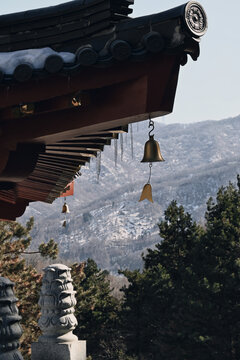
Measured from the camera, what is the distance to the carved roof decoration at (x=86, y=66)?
185 inches

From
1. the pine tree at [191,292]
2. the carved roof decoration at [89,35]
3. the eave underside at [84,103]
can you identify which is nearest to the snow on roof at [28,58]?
the carved roof decoration at [89,35]

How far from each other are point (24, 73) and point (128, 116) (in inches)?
35.1

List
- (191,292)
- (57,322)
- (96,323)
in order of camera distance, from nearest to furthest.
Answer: (57,322)
(191,292)
(96,323)

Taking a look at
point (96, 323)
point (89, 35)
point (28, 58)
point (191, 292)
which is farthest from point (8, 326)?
point (96, 323)

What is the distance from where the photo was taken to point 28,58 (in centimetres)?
512

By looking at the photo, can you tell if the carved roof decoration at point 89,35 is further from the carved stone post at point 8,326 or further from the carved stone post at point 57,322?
the carved stone post at point 57,322

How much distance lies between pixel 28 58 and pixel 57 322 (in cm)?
514

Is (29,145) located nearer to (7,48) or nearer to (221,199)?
(7,48)

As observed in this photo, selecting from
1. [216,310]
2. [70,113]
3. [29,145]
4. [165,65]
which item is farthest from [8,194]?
[216,310]

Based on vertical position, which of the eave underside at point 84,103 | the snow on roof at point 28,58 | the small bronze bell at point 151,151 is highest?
the snow on roof at point 28,58

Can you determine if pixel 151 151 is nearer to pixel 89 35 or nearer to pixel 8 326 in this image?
pixel 89 35

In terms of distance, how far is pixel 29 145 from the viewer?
19.7 feet

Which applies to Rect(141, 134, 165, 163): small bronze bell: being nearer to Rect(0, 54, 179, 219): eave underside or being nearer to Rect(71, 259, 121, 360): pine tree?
Rect(0, 54, 179, 219): eave underside

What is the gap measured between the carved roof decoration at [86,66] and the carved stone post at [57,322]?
4058 mm
